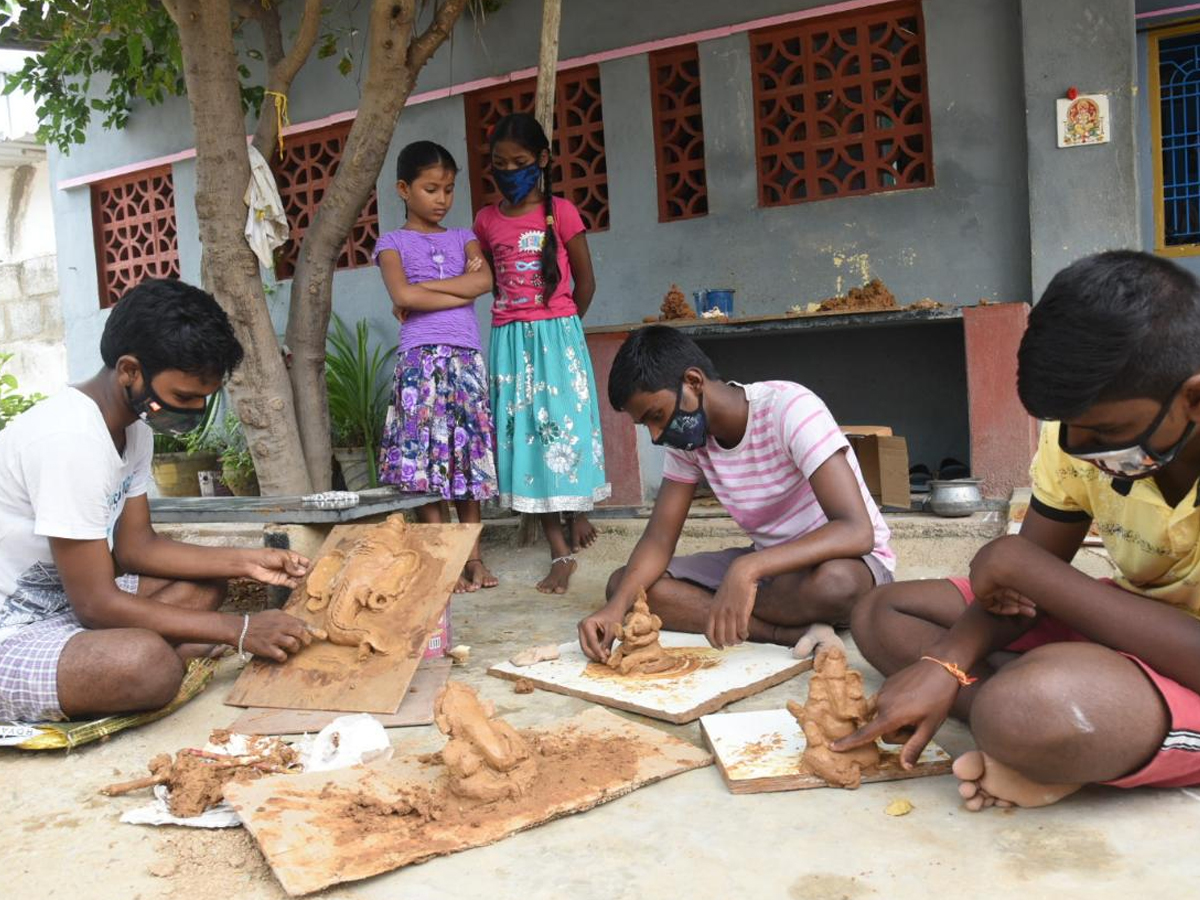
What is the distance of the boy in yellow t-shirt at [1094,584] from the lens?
1924 millimetres

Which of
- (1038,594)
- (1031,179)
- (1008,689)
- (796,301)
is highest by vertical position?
(1031,179)

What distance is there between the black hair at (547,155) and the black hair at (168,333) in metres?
1.99

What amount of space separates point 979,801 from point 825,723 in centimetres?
37

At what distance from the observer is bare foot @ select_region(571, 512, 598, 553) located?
5.39 metres

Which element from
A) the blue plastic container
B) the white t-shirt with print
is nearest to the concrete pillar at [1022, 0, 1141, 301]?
the blue plastic container

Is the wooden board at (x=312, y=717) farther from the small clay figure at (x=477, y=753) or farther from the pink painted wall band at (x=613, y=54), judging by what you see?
the pink painted wall band at (x=613, y=54)

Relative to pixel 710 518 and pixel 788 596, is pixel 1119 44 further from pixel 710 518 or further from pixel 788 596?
pixel 788 596

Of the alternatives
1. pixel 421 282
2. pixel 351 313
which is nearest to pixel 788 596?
pixel 421 282

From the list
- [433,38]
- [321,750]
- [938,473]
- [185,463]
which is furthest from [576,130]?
[321,750]

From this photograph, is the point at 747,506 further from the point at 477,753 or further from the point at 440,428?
the point at 440,428

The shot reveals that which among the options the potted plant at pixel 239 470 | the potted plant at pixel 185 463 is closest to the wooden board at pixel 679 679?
the potted plant at pixel 239 470

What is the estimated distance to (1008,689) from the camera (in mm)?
2145

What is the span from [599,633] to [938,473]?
3.26 m

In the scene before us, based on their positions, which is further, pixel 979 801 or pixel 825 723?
pixel 825 723
